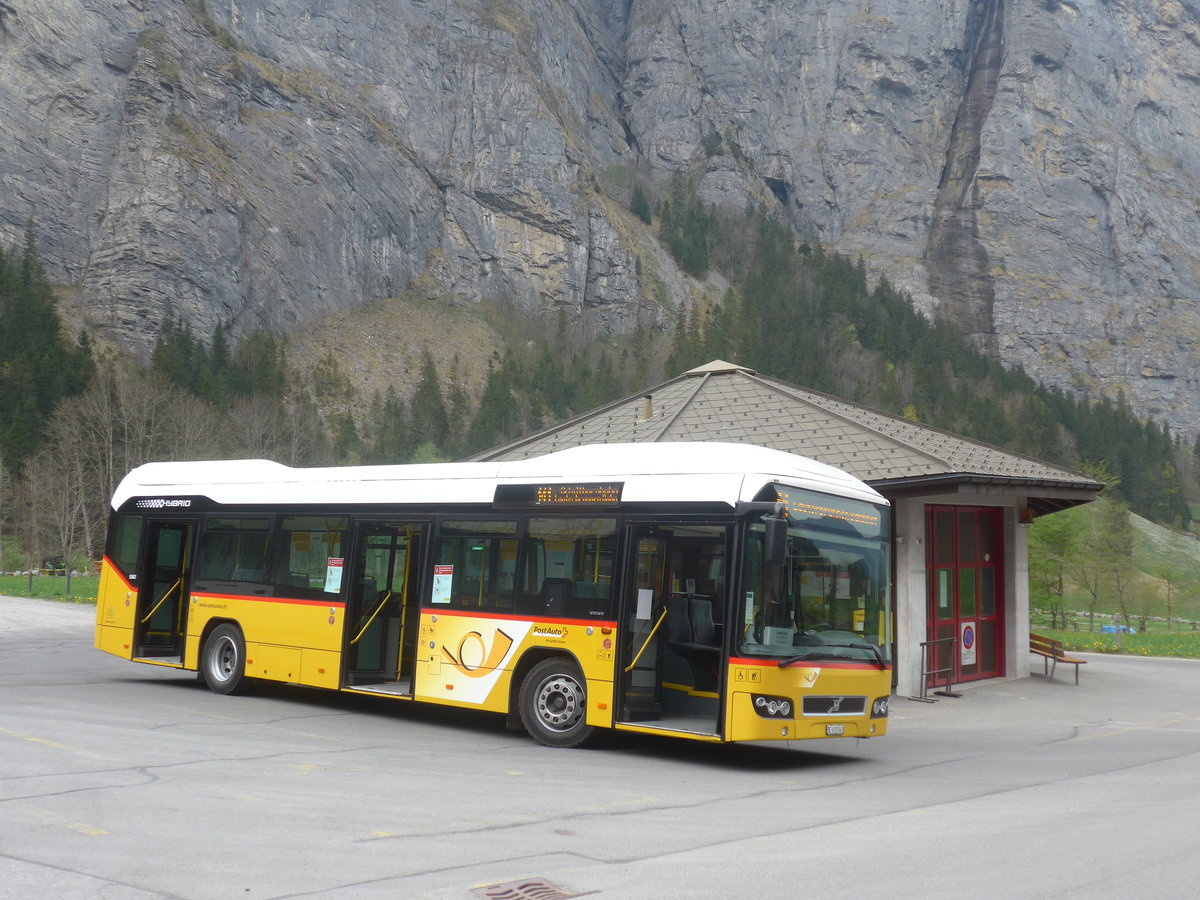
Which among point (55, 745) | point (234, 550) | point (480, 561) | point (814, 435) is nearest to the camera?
point (55, 745)

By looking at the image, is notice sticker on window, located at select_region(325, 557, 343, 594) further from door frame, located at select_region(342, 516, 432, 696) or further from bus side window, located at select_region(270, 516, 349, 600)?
door frame, located at select_region(342, 516, 432, 696)

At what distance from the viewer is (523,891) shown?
6.04 meters

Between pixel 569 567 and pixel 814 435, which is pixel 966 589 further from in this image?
pixel 569 567

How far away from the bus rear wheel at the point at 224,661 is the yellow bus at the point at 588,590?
5cm

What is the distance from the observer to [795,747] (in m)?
13.1

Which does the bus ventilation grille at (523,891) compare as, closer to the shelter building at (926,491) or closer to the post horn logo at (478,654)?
the post horn logo at (478,654)

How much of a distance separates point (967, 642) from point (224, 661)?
A: 12417 millimetres

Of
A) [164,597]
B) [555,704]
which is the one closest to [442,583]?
[555,704]

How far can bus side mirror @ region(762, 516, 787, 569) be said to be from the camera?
996 cm

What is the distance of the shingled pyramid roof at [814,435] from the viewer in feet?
57.8

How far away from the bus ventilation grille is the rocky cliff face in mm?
96972

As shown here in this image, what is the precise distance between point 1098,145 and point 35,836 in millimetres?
165708

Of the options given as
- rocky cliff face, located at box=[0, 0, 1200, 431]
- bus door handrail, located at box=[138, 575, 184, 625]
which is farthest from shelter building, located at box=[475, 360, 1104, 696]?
rocky cliff face, located at box=[0, 0, 1200, 431]

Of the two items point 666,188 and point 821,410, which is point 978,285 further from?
point 821,410
